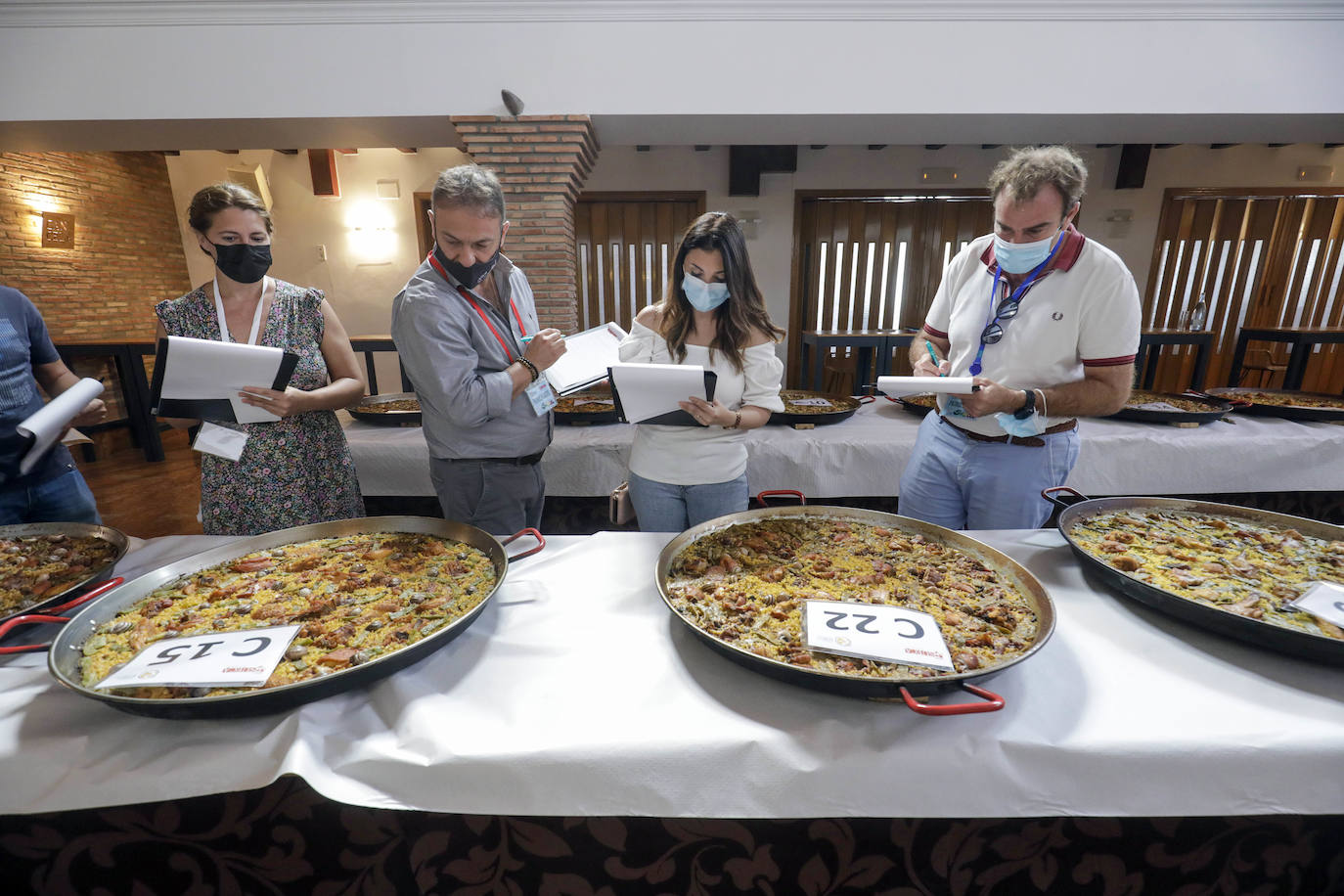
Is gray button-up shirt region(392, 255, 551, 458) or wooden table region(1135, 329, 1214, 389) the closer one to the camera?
gray button-up shirt region(392, 255, 551, 458)

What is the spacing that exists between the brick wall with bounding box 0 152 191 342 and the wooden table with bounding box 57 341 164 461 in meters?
1.33

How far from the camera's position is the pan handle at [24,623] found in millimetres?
847

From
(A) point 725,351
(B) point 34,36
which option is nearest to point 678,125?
(A) point 725,351

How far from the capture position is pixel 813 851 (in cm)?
81

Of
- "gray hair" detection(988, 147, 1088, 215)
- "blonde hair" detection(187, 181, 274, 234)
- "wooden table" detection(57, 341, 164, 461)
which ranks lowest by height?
"wooden table" detection(57, 341, 164, 461)

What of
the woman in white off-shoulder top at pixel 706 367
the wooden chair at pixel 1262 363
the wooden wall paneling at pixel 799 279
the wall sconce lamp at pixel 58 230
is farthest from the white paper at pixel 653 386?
the wall sconce lamp at pixel 58 230

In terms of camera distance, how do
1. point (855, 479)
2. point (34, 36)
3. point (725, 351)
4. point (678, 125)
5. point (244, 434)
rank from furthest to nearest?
1. point (678, 125)
2. point (34, 36)
3. point (855, 479)
4. point (725, 351)
5. point (244, 434)

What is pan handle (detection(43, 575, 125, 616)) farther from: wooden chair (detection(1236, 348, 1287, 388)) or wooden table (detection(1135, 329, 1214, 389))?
wooden chair (detection(1236, 348, 1287, 388))

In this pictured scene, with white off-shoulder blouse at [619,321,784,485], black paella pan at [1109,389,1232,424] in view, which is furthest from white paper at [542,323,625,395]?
black paella pan at [1109,389,1232,424]

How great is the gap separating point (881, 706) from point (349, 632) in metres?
0.82

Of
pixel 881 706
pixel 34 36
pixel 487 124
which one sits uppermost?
pixel 34 36

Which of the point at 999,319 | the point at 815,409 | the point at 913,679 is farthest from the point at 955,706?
the point at 815,409

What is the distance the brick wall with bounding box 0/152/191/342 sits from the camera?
5.76 meters

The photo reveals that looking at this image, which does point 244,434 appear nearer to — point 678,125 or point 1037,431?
point 1037,431
